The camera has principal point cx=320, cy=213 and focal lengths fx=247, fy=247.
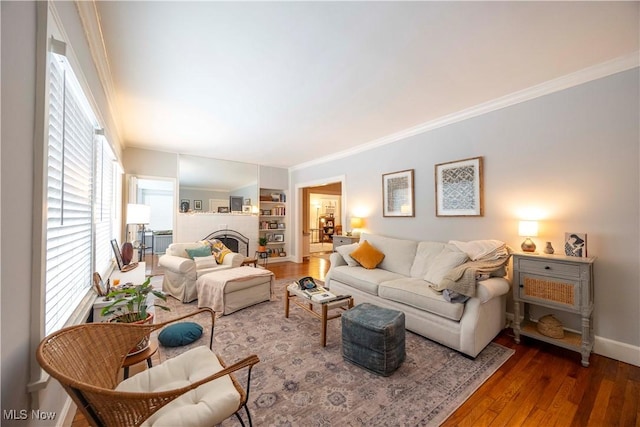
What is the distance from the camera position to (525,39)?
1.91m

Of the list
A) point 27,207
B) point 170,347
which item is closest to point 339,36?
point 27,207

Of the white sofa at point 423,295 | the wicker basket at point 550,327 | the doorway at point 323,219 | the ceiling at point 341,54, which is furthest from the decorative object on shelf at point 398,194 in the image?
the doorway at point 323,219

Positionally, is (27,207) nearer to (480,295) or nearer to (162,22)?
(162,22)

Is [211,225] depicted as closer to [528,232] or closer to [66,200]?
[66,200]

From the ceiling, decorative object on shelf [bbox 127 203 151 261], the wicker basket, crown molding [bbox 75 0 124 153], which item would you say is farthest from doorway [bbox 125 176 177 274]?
the wicker basket

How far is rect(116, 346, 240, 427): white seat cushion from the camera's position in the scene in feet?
3.41

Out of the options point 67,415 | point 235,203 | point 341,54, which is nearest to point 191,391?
point 67,415

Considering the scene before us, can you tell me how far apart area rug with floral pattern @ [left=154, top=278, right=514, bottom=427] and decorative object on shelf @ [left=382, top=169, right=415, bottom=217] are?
197 cm

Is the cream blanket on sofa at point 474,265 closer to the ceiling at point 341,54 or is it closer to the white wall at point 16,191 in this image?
the ceiling at point 341,54

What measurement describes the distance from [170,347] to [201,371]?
135cm

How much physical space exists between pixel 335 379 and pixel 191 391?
1081 mm

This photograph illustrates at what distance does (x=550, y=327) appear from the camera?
2.33 metres

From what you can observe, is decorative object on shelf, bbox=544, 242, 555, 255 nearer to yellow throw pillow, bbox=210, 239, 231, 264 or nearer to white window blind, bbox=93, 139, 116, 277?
yellow throw pillow, bbox=210, 239, 231, 264

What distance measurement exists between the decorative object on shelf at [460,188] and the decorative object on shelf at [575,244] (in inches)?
A: 32.2
